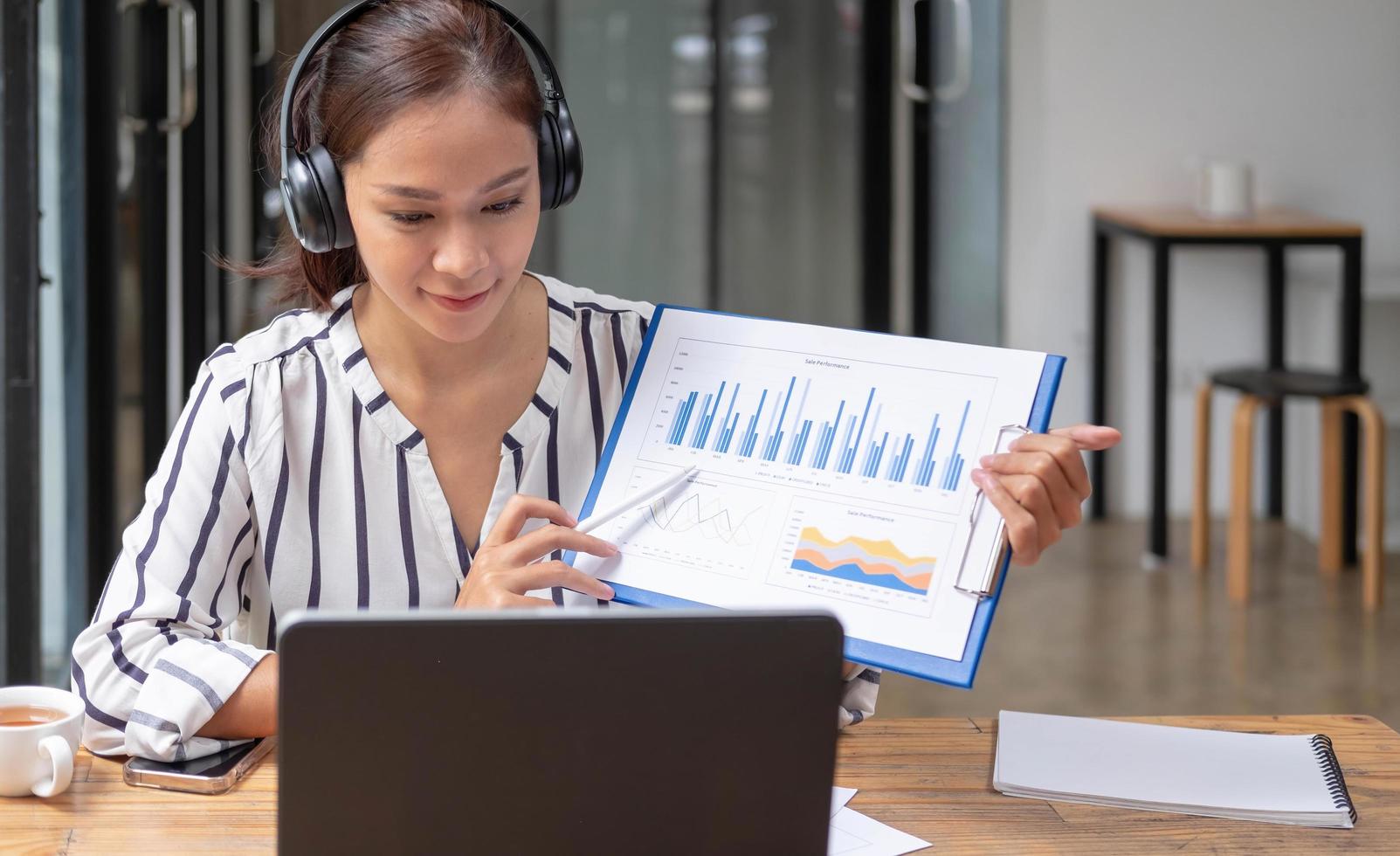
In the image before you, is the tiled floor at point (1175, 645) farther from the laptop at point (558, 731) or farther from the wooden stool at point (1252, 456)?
the laptop at point (558, 731)

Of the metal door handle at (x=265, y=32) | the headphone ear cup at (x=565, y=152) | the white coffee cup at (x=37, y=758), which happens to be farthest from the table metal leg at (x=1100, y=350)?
the white coffee cup at (x=37, y=758)

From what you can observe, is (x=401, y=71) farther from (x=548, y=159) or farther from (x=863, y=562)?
(x=863, y=562)

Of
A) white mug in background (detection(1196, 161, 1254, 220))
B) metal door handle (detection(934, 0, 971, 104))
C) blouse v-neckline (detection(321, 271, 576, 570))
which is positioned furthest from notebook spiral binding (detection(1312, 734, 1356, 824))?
white mug in background (detection(1196, 161, 1254, 220))

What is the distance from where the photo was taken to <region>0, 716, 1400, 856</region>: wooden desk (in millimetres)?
997

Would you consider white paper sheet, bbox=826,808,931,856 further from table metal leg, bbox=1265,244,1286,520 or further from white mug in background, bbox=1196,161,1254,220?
table metal leg, bbox=1265,244,1286,520

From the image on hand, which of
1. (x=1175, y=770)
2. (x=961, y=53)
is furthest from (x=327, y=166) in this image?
(x=961, y=53)

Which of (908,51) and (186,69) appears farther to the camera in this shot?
(908,51)

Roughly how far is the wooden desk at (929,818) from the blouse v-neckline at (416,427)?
301 mm

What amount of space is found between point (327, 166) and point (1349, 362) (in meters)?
3.41

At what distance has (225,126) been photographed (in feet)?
13.3

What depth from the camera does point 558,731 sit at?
0.80m

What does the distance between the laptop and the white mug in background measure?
3869mm

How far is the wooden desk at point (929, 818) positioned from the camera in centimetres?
100

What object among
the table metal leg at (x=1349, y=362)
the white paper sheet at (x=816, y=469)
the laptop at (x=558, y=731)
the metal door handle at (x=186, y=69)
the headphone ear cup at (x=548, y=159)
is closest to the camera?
the laptop at (x=558, y=731)
